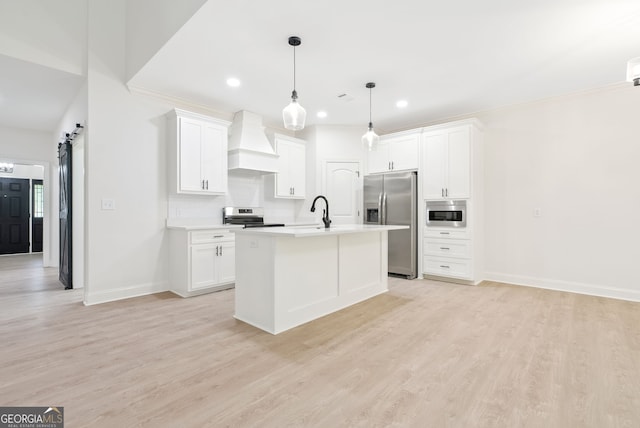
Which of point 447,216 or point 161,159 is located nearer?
point 161,159

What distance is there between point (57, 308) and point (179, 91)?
117 inches

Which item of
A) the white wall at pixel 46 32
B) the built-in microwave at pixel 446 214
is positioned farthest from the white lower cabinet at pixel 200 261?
the built-in microwave at pixel 446 214

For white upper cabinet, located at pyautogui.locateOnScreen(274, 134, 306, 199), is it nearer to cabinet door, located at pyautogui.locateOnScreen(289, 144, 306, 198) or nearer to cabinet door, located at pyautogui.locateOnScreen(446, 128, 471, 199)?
cabinet door, located at pyautogui.locateOnScreen(289, 144, 306, 198)

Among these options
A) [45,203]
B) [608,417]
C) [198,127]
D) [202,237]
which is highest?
[198,127]

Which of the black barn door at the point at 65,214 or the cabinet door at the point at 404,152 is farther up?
the cabinet door at the point at 404,152

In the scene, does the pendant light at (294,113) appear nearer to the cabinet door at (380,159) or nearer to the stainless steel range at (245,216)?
the stainless steel range at (245,216)

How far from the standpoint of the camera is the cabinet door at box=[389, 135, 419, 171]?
5008mm

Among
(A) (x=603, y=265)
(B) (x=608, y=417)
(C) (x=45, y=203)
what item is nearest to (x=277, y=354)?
(B) (x=608, y=417)

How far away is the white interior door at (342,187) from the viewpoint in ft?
18.5

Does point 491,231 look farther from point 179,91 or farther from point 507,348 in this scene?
point 179,91

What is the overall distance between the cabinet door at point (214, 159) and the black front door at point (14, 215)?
286 inches

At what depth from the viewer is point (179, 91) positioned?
4039mm

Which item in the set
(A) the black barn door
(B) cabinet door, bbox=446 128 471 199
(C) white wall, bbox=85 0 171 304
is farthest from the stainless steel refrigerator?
(A) the black barn door

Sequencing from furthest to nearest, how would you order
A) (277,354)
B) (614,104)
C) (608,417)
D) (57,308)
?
(614,104)
(57,308)
(277,354)
(608,417)
